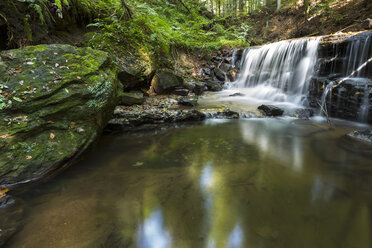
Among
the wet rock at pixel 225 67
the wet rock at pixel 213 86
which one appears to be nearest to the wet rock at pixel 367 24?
the wet rock at pixel 225 67

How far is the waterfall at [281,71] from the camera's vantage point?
7.38 metres

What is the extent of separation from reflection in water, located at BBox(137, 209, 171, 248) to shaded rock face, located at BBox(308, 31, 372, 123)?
642cm

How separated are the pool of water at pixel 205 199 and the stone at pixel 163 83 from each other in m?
4.42

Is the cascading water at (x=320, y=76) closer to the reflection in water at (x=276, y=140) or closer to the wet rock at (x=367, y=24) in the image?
the reflection in water at (x=276, y=140)

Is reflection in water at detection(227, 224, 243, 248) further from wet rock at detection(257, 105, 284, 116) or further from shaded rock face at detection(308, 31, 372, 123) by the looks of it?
shaded rock face at detection(308, 31, 372, 123)

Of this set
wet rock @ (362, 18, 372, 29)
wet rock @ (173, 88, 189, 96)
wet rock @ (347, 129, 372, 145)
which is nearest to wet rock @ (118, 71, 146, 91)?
wet rock @ (173, 88, 189, 96)

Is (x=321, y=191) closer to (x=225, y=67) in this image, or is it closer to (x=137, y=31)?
(x=137, y=31)

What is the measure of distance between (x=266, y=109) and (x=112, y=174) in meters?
5.36

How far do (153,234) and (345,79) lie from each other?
23.7 feet

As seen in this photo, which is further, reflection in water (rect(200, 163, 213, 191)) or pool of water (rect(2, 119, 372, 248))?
reflection in water (rect(200, 163, 213, 191))

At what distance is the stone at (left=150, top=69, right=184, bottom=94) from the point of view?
7.59 meters

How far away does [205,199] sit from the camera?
2113 mm

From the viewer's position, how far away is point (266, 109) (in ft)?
20.0

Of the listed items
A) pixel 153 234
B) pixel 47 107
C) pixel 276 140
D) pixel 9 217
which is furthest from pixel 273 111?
pixel 9 217
